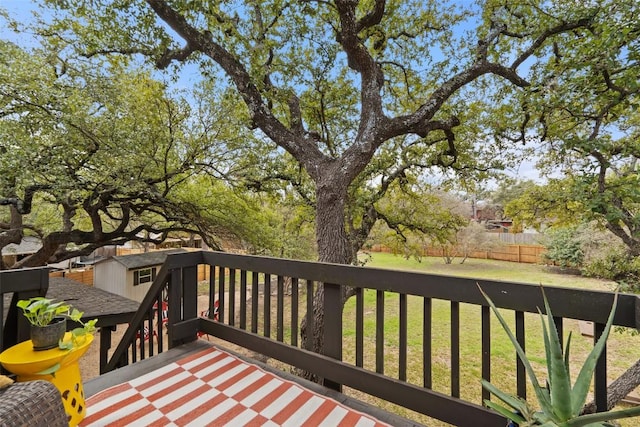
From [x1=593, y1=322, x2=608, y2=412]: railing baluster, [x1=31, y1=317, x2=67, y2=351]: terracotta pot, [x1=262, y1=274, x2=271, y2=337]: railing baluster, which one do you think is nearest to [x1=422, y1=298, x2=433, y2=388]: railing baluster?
[x1=593, y1=322, x2=608, y2=412]: railing baluster

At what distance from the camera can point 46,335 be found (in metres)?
1.47

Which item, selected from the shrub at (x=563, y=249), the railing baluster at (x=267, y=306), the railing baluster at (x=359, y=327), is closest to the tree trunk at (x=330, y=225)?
the railing baluster at (x=267, y=306)

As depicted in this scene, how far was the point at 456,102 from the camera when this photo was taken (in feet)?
17.5

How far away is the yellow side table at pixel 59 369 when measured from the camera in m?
1.37

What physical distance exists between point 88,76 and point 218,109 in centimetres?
225

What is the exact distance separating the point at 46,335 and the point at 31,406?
63 centimetres

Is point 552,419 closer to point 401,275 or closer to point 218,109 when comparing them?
point 401,275

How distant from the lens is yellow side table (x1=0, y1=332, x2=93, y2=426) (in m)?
1.37

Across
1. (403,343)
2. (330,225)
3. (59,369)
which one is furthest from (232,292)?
(330,225)

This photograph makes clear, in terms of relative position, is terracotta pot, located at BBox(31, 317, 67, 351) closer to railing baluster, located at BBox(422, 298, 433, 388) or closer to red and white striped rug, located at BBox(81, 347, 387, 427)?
red and white striped rug, located at BBox(81, 347, 387, 427)

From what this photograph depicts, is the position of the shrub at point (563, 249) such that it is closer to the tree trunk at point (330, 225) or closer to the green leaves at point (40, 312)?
the tree trunk at point (330, 225)

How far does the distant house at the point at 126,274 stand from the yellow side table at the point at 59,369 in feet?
33.7

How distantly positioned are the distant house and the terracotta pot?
10.3m

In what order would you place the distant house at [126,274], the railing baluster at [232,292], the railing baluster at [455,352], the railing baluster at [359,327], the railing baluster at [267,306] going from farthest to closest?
the distant house at [126,274]
the railing baluster at [232,292]
the railing baluster at [267,306]
the railing baluster at [359,327]
the railing baluster at [455,352]
